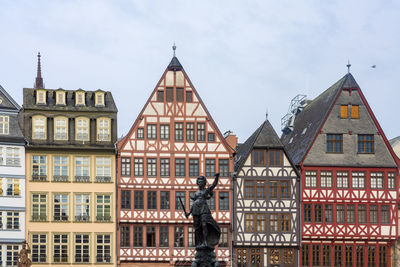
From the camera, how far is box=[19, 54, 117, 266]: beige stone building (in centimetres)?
4878

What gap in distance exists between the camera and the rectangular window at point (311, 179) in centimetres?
5081

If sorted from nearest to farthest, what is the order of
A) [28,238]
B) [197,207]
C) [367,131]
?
1. [197,207]
2. [28,238]
3. [367,131]

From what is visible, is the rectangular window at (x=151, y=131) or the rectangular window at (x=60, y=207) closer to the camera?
the rectangular window at (x=60, y=207)

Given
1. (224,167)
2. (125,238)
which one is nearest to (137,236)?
(125,238)

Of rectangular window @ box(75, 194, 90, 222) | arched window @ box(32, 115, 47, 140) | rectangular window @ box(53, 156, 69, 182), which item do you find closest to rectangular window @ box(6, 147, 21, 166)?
arched window @ box(32, 115, 47, 140)

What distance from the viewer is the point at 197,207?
85.0 feet

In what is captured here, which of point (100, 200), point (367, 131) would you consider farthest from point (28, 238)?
point (367, 131)

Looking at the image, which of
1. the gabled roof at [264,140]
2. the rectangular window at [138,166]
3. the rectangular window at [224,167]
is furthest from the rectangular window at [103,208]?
the gabled roof at [264,140]

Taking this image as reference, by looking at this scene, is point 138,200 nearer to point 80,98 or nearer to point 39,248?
point 39,248

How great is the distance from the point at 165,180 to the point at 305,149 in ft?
28.3

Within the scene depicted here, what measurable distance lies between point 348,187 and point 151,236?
12.1 metres

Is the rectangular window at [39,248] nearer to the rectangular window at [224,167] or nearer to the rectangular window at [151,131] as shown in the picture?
the rectangular window at [151,131]

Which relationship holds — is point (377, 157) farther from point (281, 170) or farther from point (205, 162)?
point (205, 162)

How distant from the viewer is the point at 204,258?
2562 cm
